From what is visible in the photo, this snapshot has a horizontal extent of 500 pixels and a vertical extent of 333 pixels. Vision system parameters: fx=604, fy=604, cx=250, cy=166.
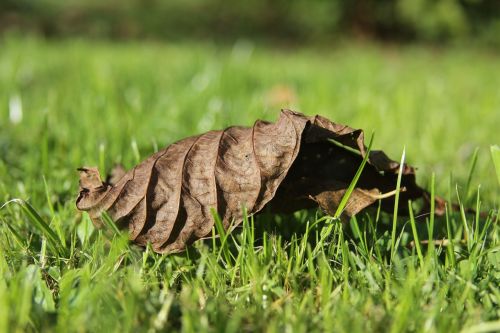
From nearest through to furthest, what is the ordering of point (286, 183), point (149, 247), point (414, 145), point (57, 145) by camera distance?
point (149, 247), point (286, 183), point (57, 145), point (414, 145)

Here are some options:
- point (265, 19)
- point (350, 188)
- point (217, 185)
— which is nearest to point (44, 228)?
point (217, 185)

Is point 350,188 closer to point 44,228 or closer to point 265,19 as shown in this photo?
point 44,228

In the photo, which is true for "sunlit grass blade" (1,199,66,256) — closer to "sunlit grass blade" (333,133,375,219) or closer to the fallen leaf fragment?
the fallen leaf fragment

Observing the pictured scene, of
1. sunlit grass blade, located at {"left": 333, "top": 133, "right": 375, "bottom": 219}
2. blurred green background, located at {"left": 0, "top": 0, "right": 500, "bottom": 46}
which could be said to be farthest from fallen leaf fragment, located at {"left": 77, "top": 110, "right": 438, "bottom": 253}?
blurred green background, located at {"left": 0, "top": 0, "right": 500, "bottom": 46}

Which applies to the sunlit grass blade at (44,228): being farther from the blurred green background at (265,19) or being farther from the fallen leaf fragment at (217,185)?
the blurred green background at (265,19)

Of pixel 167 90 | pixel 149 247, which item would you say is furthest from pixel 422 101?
pixel 149 247

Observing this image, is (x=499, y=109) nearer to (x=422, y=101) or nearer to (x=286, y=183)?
(x=422, y=101)
